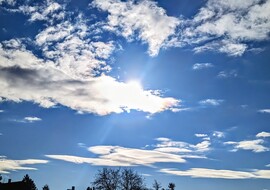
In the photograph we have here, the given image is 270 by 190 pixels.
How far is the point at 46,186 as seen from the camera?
73000mm

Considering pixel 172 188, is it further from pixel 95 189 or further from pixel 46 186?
pixel 46 186

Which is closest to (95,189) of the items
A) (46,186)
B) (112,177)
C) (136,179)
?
(112,177)

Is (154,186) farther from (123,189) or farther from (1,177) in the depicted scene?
(1,177)

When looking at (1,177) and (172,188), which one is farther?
(172,188)

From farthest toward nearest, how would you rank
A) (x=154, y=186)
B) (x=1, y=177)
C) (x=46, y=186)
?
(x=154, y=186)
(x=46, y=186)
(x=1, y=177)

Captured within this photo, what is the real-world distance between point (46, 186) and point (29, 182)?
22.0m

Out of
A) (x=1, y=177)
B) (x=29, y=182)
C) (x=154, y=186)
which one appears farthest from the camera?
(x=154, y=186)

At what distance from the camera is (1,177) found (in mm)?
64188

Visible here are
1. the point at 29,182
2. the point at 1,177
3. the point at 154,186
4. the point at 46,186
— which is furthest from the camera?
the point at 154,186

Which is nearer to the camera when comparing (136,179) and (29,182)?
(29,182)

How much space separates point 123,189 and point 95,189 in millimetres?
5794

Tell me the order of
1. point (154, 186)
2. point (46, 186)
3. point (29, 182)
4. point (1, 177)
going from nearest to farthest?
point (29, 182)
point (1, 177)
point (46, 186)
point (154, 186)

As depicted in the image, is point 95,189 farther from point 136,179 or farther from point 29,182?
point 29,182

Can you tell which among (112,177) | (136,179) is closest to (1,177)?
(112,177)
